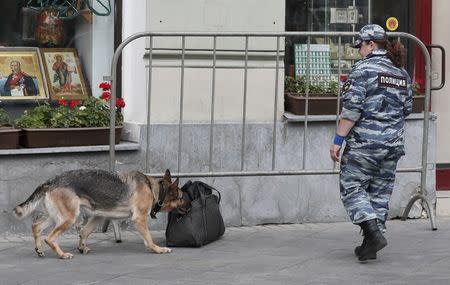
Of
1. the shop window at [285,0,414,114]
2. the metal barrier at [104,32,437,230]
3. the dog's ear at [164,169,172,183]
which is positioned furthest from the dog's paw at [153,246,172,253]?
the shop window at [285,0,414,114]

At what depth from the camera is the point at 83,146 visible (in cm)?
946

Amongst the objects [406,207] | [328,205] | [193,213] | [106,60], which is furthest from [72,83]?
[406,207]

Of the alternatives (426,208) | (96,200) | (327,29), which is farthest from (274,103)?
(96,200)

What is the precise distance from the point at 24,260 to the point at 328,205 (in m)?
3.08

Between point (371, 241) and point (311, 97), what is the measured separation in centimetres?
222

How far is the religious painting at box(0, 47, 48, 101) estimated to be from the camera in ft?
32.5

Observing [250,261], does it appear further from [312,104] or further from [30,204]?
[312,104]

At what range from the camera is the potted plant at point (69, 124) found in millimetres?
9367

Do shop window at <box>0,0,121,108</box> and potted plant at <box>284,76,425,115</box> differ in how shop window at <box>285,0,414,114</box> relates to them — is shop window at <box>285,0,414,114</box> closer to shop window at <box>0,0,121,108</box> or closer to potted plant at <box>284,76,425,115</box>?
potted plant at <box>284,76,425,115</box>

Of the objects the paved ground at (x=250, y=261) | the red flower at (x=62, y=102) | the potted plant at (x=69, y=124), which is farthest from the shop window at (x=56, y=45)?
the paved ground at (x=250, y=261)

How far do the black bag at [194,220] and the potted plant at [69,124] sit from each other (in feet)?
3.10

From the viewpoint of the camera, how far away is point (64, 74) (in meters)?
10.2

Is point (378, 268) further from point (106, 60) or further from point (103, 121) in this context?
point (106, 60)

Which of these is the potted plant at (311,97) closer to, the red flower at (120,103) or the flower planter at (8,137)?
the red flower at (120,103)
